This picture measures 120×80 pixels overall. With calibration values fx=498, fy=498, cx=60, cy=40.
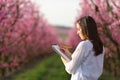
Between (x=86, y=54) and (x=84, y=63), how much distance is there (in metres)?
0.17

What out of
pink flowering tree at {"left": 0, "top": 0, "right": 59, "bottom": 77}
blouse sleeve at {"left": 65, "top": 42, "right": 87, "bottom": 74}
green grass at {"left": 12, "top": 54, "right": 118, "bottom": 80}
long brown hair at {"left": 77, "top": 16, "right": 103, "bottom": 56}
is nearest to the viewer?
blouse sleeve at {"left": 65, "top": 42, "right": 87, "bottom": 74}

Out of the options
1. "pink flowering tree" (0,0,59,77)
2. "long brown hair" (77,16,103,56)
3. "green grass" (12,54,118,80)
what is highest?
"long brown hair" (77,16,103,56)

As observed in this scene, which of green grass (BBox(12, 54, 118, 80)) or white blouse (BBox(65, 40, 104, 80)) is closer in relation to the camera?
white blouse (BBox(65, 40, 104, 80))

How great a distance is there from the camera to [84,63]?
821cm

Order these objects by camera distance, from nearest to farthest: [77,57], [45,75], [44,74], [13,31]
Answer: [77,57] < [13,31] < [45,75] < [44,74]

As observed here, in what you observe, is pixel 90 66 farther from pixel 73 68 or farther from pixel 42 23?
pixel 42 23

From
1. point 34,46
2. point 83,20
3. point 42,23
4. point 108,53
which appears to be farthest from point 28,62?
point 83,20

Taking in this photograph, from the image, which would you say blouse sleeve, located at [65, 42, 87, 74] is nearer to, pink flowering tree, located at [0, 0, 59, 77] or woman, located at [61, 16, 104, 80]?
woman, located at [61, 16, 104, 80]

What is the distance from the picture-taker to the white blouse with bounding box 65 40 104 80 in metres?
8.12

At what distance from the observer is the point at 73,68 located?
8.21 meters

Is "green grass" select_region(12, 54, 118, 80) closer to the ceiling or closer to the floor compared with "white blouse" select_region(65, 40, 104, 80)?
closer to the floor

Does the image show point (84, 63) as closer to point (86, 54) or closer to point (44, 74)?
point (86, 54)

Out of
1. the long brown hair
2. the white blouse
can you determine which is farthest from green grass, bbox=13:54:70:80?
the long brown hair

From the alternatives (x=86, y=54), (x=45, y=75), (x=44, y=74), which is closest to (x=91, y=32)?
(x=86, y=54)
